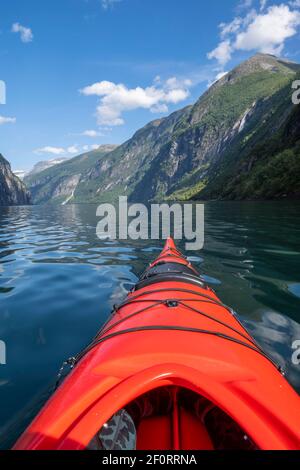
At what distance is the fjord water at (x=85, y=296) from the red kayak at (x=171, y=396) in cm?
147

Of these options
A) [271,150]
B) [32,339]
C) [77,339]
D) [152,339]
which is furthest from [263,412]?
[271,150]

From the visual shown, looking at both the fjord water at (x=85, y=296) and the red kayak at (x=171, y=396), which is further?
the fjord water at (x=85, y=296)

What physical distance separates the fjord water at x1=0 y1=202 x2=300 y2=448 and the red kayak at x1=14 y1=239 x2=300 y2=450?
1.47 m

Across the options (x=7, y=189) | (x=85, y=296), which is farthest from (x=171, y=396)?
(x=7, y=189)

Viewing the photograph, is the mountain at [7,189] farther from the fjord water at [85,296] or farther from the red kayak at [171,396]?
the red kayak at [171,396]

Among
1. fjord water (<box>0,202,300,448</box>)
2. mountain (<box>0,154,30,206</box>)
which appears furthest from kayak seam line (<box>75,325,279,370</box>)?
mountain (<box>0,154,30,206</box>)

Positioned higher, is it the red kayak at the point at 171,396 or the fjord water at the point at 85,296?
the red kayak at the point at 171,396

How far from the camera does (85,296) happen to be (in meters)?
8.39

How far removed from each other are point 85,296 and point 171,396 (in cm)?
551

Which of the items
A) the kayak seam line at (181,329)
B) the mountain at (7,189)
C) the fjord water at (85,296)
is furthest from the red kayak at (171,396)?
the mountain at (7,189)

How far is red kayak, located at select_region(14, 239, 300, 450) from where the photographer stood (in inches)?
86.3

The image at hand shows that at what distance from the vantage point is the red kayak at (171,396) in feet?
7.19

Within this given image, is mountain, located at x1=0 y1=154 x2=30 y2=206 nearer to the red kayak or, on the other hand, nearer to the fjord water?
the fjord water
